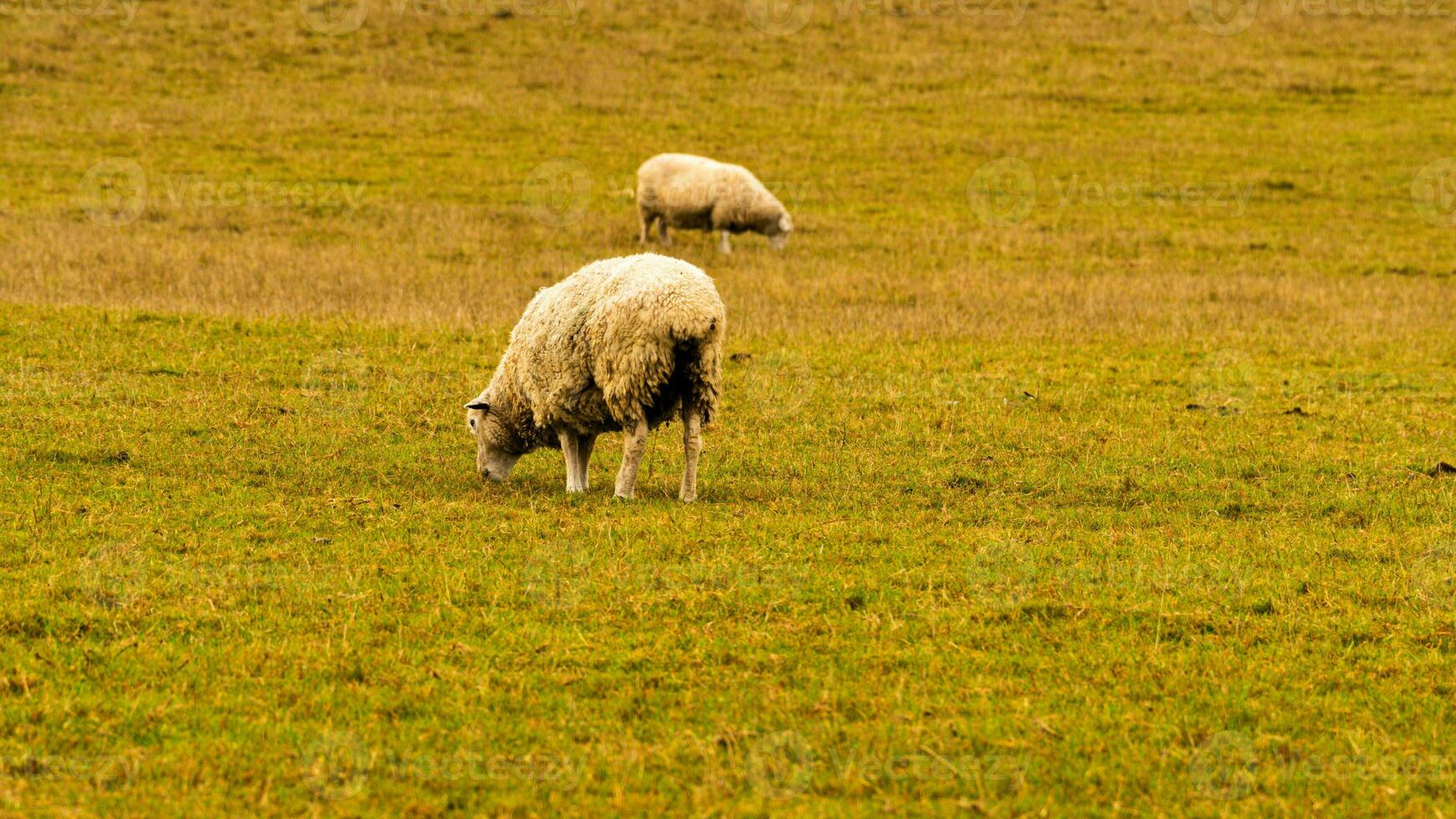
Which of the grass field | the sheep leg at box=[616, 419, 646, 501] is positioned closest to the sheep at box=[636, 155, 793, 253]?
the grass field

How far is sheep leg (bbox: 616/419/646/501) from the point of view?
35.4 ft

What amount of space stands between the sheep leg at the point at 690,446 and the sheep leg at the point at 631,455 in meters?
0.34

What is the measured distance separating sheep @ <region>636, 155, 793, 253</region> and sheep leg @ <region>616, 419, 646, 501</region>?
16721 mm

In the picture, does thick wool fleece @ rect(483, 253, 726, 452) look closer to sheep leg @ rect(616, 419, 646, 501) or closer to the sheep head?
sheep leg @ rect(616, 419, 646, 501)

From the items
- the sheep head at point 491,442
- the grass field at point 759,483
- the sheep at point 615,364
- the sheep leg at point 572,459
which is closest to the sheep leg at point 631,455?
the sheep at point 615,364

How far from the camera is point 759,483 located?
38.9 ft

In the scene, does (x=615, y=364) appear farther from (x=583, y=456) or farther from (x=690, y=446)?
(x=583, y=456)

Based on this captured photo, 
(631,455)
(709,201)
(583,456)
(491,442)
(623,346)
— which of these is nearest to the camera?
(623,346)

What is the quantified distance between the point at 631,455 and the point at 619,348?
2.80 ft

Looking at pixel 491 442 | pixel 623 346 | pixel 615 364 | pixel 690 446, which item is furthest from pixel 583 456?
pixel 623 346

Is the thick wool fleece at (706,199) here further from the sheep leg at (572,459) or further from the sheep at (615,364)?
the sheep leg at (572,459)

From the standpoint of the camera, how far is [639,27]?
44500 millimetres

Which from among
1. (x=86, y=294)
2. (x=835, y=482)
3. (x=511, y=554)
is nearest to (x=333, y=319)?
(x=86, y=294)

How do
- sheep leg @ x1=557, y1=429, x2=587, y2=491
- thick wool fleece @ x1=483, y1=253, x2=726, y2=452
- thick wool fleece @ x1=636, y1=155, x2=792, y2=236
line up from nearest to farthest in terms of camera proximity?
thick wool fleece @ x1=483, y1=253, x2=726, y2=452, sheep leg @ x1=557, y1=429, x2=587, y2=491, thick wool fleece @ x1=636, y1=155, x2=792, y2=236
